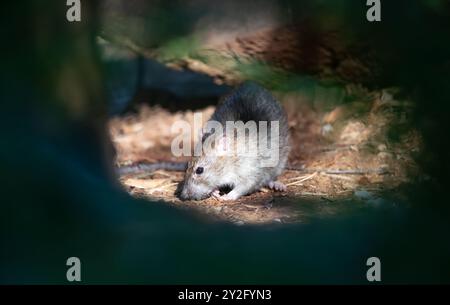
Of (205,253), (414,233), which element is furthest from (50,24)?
(414,233)

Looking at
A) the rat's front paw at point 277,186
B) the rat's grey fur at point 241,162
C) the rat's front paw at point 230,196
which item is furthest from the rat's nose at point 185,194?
the rat's front paw at point 277,186

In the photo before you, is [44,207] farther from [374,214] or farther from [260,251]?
[374,214]

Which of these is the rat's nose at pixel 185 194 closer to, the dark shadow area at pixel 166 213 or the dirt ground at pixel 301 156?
the dirt ground at pixel 301 156

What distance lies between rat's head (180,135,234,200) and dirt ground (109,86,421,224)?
143 millimetres

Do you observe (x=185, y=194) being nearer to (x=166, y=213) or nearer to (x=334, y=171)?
(x=334, y=171)

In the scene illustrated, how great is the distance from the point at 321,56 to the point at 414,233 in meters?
3.62

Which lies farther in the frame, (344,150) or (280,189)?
(344,150)

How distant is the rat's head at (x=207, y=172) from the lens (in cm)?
431

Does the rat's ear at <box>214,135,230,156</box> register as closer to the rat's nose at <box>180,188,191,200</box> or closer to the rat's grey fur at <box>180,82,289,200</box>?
the rat's grey fur at <box>180,82,289,200</box>

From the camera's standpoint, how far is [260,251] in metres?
1.66

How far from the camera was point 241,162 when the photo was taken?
4.61 meters

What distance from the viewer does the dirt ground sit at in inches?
120

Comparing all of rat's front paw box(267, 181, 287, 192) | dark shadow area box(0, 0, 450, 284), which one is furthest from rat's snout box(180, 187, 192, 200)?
dark shadow area box(0, 0, 450, 284)

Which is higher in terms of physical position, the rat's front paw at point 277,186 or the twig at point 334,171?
the twig at point 334,171
